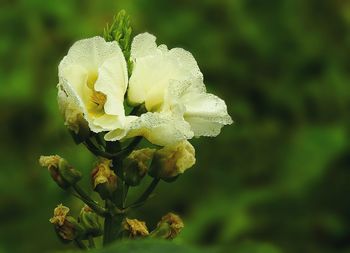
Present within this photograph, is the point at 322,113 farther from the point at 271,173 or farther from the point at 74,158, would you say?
the point at 74,158

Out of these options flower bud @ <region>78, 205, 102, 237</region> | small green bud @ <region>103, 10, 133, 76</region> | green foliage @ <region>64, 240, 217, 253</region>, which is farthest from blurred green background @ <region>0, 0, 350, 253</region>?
green foliage @ <region>64, 240, 217, 253</region>

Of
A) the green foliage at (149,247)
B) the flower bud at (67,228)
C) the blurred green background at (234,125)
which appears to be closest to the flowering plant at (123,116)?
the flower bud at (67,228)

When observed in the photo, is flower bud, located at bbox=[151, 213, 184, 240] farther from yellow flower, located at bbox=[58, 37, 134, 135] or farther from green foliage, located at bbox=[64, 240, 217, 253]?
green foliage, located at bbox=[64, 240, 217, 253]

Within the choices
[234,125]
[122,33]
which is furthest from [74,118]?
[234,125]

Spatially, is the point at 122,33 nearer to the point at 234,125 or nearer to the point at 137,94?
the point at 137,94

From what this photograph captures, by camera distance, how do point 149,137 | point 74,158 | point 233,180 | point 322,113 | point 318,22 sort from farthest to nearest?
1. point 318,22
2. point 322,113
3. point 233,180
4. point 74,158
5. point 149,137

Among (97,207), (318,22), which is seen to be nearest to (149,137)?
(97,207)
